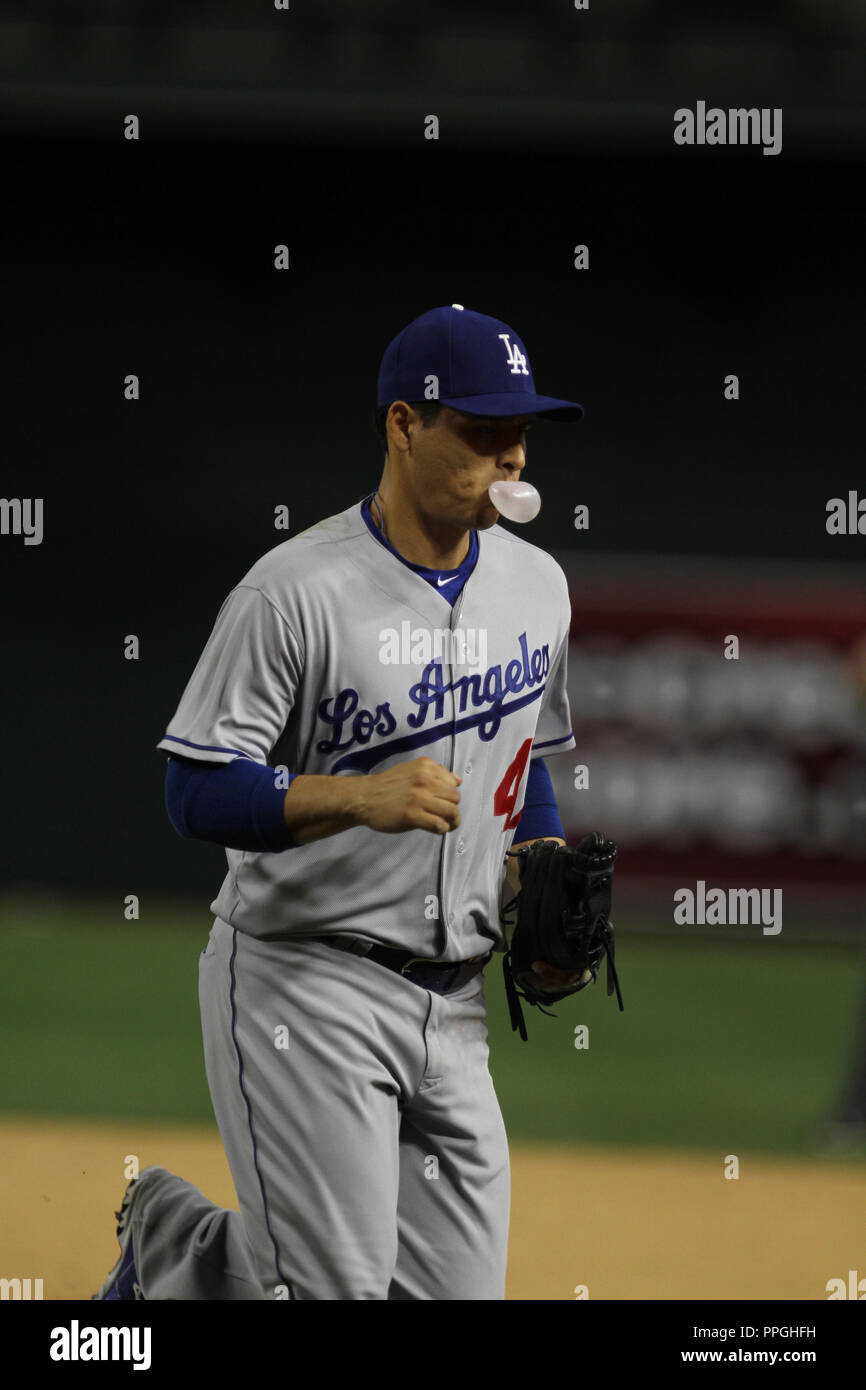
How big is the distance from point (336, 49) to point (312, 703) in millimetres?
7507

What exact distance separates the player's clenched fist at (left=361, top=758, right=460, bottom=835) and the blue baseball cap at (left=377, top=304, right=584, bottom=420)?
2.02 ft

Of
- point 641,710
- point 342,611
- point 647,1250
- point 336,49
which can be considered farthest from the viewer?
point 336,49

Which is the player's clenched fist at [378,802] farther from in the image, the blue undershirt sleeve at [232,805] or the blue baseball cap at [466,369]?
the blue baseball cap at [466,369]

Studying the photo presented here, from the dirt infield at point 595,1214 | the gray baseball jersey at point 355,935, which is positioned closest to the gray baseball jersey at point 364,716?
the gray baseball jersey at point 355,935

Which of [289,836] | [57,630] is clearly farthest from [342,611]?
[57,630]

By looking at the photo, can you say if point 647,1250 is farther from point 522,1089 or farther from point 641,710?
point 641,710

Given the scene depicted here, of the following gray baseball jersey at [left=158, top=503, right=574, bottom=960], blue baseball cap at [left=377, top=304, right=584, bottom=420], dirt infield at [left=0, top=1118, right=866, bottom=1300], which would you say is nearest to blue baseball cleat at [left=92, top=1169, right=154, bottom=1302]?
gray baseball jersey at [left=158, top=503, right=574, bottom=960]

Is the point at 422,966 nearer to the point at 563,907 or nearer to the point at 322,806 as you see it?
the point at 563,907

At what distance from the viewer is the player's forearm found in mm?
2430

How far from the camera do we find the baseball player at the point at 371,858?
8.45 feet

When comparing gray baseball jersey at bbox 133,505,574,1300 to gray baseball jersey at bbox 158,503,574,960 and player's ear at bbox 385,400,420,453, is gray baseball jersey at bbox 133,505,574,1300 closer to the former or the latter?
gray baseball jersey at bbox 158,503,574,960

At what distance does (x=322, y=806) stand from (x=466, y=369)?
2.51 ft

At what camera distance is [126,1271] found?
3.05 metres

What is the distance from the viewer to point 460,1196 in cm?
278
